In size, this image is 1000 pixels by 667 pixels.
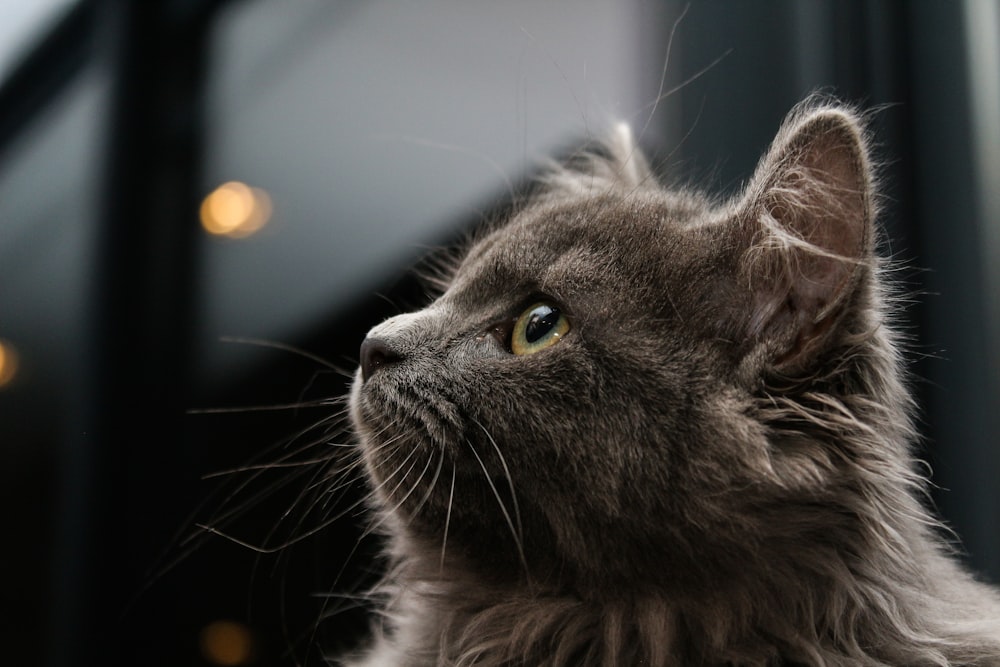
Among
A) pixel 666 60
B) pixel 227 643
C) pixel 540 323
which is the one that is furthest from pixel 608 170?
pixel 227 643

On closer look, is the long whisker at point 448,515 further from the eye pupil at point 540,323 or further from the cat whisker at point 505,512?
the eye pupil at point 540,323

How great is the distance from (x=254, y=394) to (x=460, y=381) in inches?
32.9

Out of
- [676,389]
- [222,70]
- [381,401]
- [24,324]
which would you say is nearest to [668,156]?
[676,389]

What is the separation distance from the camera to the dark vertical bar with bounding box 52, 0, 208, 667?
4.83ft

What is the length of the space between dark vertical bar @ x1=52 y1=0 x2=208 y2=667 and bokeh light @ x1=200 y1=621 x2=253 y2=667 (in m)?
0.12

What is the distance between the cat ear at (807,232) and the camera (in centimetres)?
109

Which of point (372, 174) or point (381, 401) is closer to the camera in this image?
point (381, 401)

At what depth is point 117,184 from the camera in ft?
5.29

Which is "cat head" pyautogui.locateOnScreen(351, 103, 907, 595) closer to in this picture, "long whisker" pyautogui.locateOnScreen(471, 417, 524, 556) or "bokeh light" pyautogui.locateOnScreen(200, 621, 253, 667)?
"long whisker" pyautogui.locateOnScreen(471, 417, 524, 556)

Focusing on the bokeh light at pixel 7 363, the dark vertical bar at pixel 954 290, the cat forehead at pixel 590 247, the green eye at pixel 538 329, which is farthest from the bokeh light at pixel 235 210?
the dark vertical bar at pixel 954 290

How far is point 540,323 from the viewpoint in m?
1.23

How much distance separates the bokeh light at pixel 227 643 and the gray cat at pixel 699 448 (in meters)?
0.71

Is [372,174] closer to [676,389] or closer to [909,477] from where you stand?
[676,389]

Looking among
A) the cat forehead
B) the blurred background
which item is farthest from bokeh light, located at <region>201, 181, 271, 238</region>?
the cat forehead
